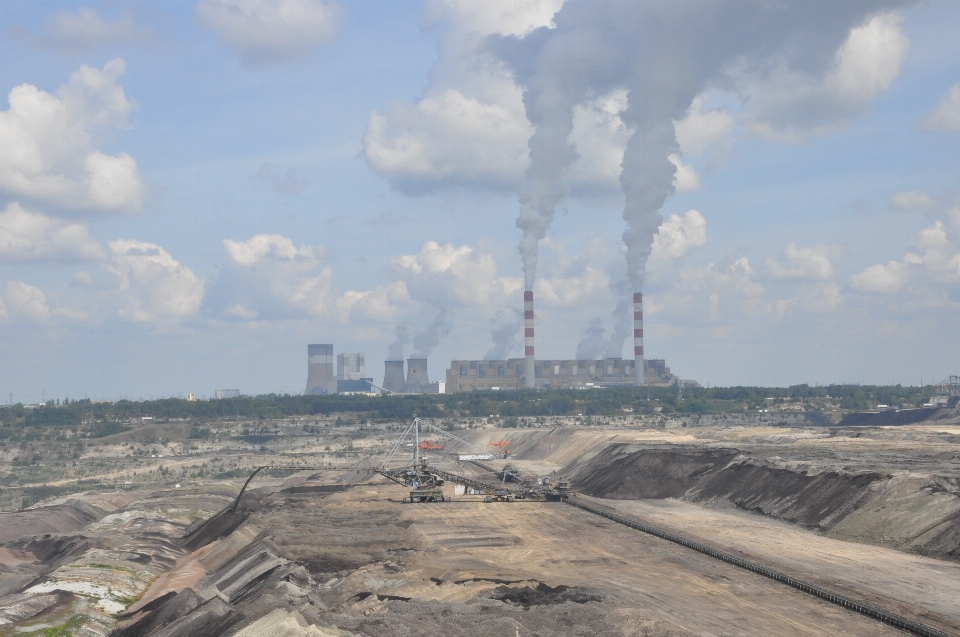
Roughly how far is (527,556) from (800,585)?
14.7 meters

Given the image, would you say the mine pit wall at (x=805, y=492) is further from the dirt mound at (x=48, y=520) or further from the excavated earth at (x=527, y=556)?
the dirt mound at (x=48, y=520)

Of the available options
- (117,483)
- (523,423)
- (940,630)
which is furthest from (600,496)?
(523,423)

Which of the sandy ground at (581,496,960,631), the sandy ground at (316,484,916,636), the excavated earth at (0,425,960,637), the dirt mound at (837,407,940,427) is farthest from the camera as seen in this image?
the dirt mound at (837,407,940,427)

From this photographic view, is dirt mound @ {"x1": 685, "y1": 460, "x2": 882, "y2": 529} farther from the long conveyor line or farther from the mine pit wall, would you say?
the long conveyor line

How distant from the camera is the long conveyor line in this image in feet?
113

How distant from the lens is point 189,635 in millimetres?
35062

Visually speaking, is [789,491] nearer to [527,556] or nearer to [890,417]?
[527,556]

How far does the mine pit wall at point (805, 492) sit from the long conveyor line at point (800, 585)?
9.45 metres

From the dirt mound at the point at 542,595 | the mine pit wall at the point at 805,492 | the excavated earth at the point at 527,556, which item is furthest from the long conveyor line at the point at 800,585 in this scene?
the mine pit wall at the point at 805,492

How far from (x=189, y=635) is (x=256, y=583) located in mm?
11690

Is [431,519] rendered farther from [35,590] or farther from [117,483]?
[117,483]

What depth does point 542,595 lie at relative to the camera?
3866 centimetres

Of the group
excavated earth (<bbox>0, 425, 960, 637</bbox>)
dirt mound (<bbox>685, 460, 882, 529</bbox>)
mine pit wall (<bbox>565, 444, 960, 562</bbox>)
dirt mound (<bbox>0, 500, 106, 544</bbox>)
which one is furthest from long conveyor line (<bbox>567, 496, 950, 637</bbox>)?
dirt mound (<bbox>0, 500, 106, 544</bbox>)

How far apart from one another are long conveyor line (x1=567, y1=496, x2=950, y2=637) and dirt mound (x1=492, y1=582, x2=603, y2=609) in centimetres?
891
